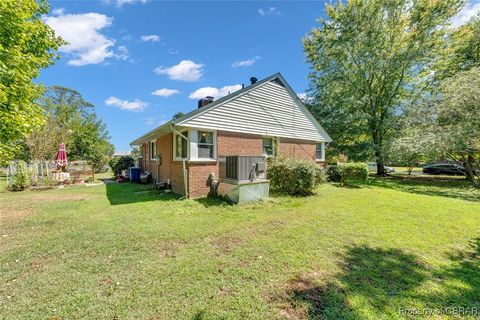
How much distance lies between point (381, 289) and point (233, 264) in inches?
85.1

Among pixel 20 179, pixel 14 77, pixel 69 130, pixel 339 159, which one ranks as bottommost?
pixel 20 179

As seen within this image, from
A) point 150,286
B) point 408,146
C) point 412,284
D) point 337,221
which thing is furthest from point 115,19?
point 408,146

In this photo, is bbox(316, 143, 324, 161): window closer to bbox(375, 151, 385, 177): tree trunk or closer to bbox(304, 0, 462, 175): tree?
Result: bbox(304, 0, 462, 175): tree

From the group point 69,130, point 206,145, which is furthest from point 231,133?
point 69,130

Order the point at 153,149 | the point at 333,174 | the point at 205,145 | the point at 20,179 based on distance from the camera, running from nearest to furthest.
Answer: the point at 205,145 < the point at 20,179 < the point at 153,149 < the point at 333,174

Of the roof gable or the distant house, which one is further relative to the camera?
the roof gable

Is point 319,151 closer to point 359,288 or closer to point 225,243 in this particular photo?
point 225,243

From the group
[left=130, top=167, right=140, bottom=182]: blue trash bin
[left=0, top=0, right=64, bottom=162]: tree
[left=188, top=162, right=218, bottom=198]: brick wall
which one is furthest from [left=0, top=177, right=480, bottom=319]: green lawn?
[left=130, top=167, right=140, bottom=182]: blue trash bin

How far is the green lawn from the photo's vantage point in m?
2.49

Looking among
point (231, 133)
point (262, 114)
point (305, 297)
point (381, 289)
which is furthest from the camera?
point (262, 114)

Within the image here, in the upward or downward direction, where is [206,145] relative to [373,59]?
downward

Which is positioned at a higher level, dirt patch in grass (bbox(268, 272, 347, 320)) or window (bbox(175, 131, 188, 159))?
window (bbox(175, 131, 188, 159))

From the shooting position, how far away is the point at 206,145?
887 centimetres

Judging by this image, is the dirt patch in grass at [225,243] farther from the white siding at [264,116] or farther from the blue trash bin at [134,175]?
the blue trash bin at [134,175]
